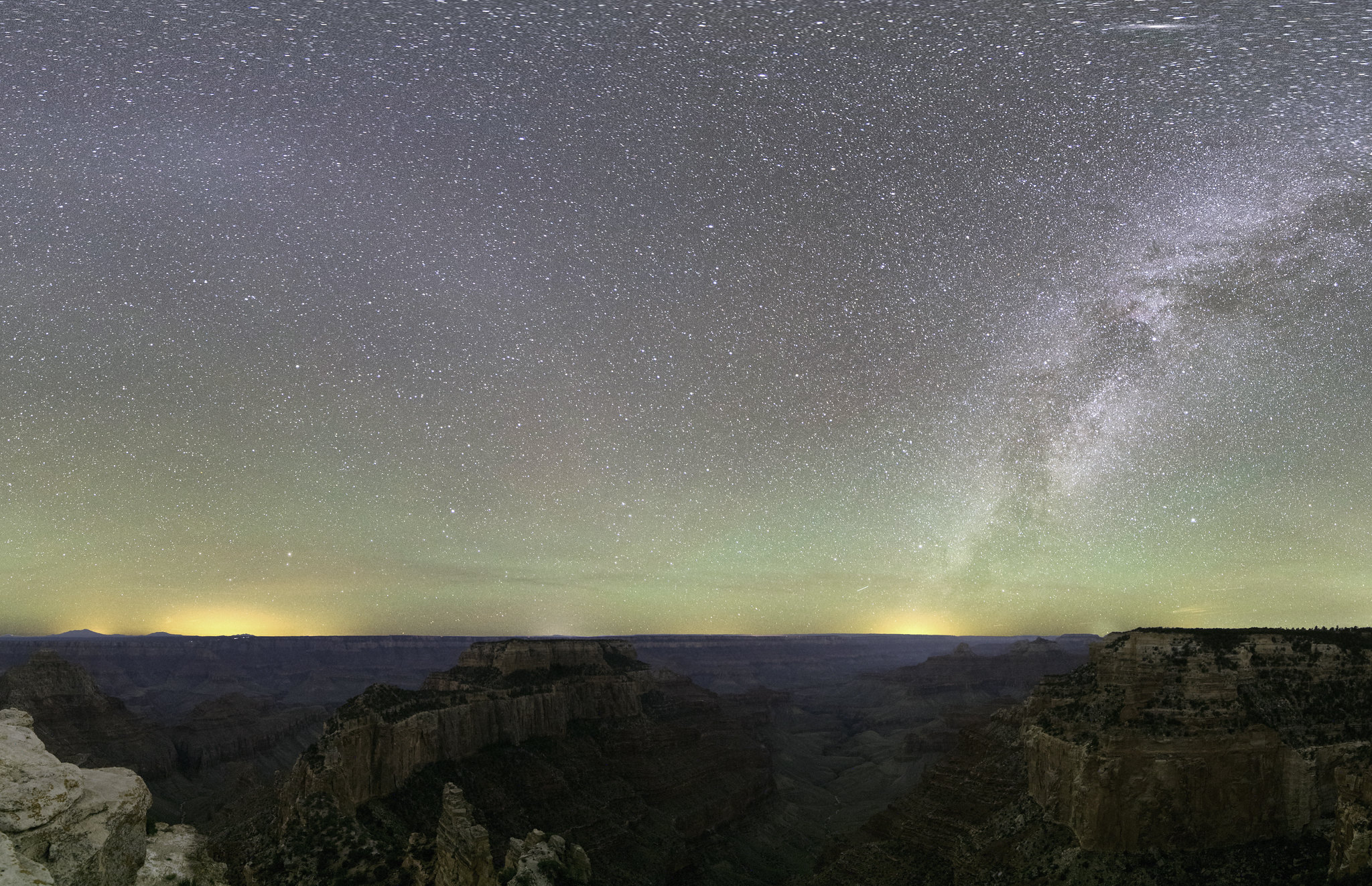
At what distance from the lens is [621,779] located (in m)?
81.6

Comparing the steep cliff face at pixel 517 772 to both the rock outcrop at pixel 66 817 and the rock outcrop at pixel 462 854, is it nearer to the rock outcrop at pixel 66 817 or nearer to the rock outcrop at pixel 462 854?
the rock outcrop at pixel 462 854

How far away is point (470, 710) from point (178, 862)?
185 feet

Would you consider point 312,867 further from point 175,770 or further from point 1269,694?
point 175,770

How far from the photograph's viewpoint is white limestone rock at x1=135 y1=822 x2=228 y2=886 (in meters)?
17.5

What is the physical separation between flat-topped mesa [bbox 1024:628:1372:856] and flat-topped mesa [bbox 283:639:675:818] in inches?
1819

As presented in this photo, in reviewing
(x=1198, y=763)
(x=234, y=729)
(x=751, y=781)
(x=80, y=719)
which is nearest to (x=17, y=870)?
(x=1198, y=763)

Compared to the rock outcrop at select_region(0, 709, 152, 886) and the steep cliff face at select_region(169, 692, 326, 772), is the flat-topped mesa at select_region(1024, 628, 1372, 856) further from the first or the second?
the steep cliff face at select_region(169, 692, 326, 772)

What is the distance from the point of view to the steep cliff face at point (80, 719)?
356 ft

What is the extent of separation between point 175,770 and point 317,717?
39019 mm

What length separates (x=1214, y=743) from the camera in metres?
39.6

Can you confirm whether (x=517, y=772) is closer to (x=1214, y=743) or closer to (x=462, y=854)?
(x=462, y=854)

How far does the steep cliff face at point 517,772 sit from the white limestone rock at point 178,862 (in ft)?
38.5

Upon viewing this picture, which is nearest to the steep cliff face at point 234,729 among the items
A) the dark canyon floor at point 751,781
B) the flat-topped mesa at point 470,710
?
the dark canyon floor at point 751,781

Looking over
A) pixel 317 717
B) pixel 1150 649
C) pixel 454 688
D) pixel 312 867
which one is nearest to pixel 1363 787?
pixel 1150 649
